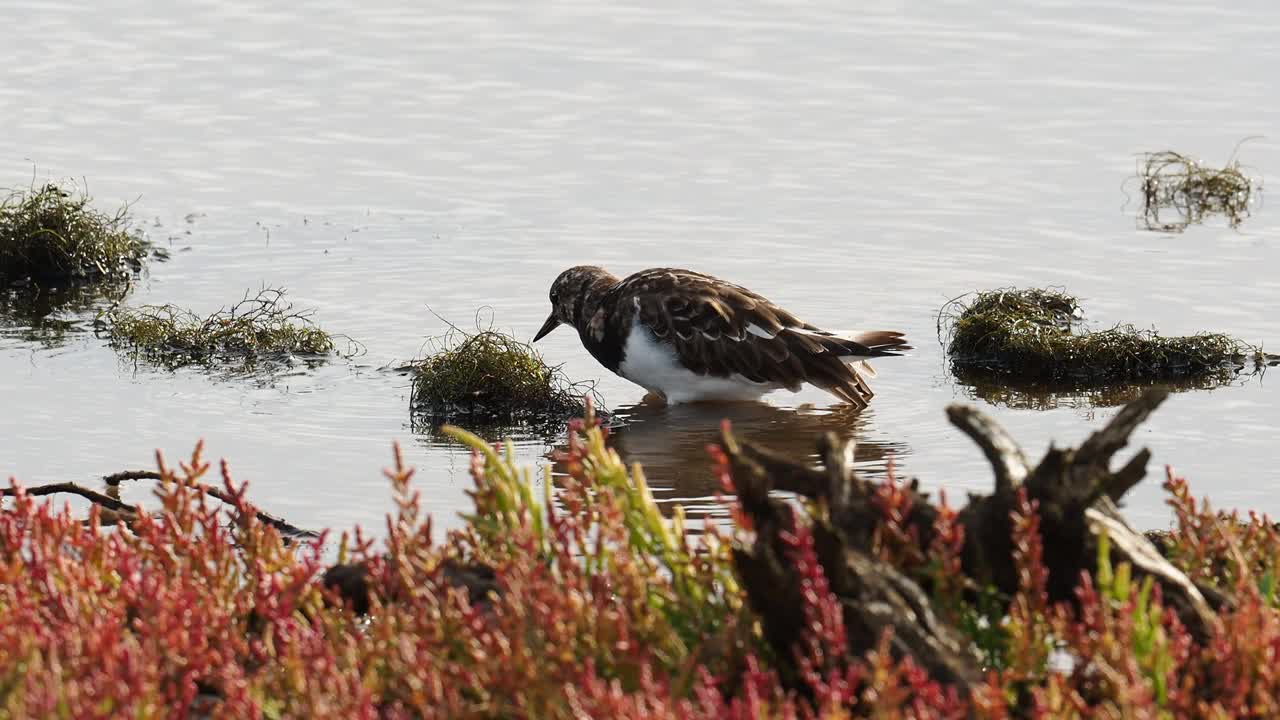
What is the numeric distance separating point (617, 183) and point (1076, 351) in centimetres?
573

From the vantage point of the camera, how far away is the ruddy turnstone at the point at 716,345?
39.3ft

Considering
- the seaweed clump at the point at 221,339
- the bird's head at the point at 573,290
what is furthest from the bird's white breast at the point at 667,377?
the seaweed clump at the point at 221,339

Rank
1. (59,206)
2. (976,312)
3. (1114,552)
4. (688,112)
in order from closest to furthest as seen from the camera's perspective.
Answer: (1114,552) < (976,312) < (59,206) < (688,112)

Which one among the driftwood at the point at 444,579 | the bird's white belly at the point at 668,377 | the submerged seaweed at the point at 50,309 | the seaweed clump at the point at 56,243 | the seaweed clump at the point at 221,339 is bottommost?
the driftwood at the point at 444,579

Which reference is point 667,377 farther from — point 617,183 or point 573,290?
point 617,183

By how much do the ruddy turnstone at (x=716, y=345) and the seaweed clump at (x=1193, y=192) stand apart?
5399 millimetres

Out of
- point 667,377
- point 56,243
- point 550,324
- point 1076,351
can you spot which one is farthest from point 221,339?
point 1076,351

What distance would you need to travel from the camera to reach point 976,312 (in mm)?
13000

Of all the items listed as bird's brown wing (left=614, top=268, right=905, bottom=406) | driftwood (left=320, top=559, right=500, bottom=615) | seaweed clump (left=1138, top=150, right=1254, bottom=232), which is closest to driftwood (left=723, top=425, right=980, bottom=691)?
driftwood (left=320, top=559, right=500, bottom=615)

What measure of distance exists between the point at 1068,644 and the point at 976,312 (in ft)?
26.4

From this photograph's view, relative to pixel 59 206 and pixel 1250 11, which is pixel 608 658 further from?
pixel 1250 11

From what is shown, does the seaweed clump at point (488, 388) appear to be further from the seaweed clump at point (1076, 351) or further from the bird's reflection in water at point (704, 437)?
the seaweed clump at point (1076, 351)

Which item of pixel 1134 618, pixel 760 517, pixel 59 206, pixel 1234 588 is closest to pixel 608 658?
pixel 760 517

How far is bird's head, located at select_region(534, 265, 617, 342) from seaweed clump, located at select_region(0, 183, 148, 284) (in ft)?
12.0
